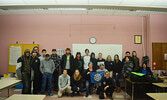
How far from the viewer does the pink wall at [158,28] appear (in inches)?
226

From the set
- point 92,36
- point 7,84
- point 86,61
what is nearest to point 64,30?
point 92,36

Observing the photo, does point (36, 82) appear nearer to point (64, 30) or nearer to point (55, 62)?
point (55, 62)

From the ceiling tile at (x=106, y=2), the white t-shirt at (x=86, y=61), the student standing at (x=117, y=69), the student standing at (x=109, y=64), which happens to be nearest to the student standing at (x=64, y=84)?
the white t-shirt at (x=86, y=61)

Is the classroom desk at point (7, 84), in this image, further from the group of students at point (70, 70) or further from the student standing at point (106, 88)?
the student standing at point (106, 88)

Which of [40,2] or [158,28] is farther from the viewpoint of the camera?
[158,28]

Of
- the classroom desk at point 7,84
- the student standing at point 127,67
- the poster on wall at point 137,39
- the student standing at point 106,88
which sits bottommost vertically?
the student standing at point 106,88

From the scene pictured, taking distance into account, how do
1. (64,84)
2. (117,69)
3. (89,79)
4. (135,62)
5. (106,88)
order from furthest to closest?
(135,62) < (117,69) < (89,79) < (64,84) < (106,88)

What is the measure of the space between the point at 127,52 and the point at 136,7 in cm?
191

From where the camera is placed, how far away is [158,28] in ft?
19.0

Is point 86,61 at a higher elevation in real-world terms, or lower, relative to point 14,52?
lower

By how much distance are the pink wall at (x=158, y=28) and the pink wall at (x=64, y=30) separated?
480 mm

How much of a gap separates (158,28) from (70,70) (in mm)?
4195

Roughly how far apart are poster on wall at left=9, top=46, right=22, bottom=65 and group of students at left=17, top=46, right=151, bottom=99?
116 centimetres

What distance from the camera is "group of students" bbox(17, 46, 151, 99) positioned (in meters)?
4.11
